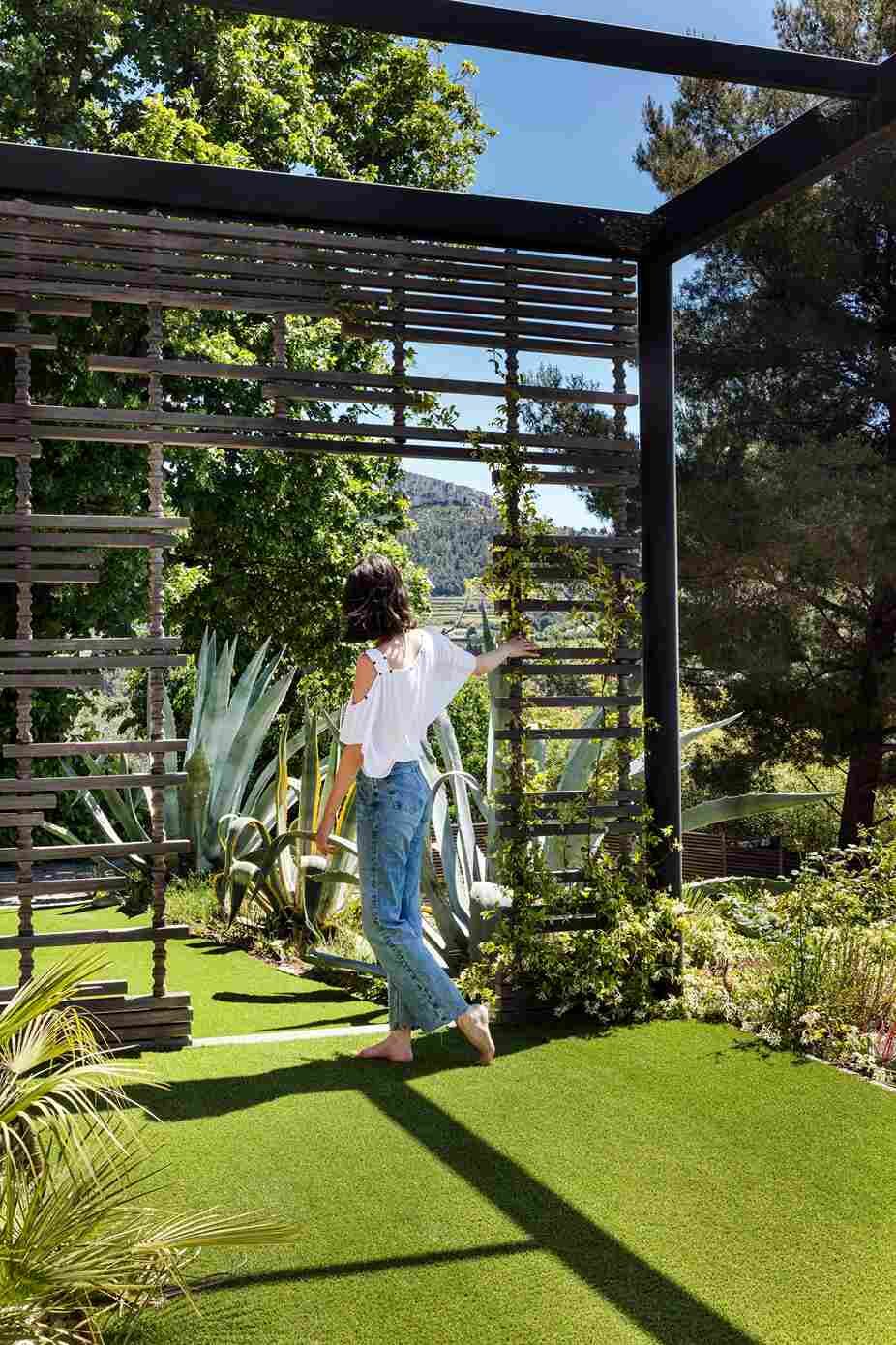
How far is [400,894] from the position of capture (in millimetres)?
4000

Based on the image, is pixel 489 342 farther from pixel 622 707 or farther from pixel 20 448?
pixel 20 448

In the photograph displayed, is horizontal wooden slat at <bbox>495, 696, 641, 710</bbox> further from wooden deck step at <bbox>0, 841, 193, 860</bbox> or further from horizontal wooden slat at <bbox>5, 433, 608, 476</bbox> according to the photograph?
wooden deck step at <bbox>0, 841, 193, 860</bbox>

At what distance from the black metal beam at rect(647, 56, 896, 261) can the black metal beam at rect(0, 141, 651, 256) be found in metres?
0.16

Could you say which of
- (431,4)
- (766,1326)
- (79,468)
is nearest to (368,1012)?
(766,1326)

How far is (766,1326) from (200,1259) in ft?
3.67

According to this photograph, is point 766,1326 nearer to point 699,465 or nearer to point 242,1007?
point 242,1007

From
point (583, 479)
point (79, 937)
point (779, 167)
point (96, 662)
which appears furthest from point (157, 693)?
point (779, 167)

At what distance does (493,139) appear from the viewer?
55.2 feet

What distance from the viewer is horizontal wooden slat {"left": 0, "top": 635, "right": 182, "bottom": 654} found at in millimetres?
4137

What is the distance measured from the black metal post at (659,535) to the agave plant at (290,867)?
167cm

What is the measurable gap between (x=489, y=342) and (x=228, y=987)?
9.39 feet

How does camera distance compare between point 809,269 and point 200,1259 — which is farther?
point 809,269

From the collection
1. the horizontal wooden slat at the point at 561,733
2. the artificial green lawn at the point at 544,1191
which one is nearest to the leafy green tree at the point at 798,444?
the horizontal wooden slat at the point at 561,733

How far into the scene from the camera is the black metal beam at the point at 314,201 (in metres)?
4.14
